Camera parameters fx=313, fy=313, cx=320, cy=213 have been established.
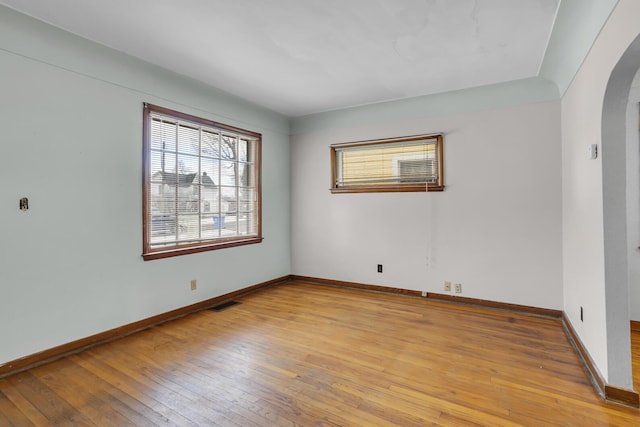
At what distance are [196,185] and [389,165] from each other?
2.51 metres

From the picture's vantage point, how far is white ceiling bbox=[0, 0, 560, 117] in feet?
7.18

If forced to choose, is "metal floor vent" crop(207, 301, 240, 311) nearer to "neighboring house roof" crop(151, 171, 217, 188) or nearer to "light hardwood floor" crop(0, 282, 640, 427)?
"light hardwood floor" crop(0, 282, 640, 427)

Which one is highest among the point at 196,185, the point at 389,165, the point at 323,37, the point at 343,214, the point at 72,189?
the point at 323,37

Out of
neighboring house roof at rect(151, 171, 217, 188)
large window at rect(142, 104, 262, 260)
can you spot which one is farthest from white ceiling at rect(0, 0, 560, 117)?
neighboring house roof at rect(151, 171, 217, 188)

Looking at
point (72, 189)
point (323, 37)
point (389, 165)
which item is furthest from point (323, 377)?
point (389, 165)

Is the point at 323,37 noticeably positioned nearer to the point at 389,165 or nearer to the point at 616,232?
the point at 389,165

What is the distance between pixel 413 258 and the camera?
413 cm

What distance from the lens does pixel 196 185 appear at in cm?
365

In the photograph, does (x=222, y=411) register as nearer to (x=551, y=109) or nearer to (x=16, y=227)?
(x=16, y=227)

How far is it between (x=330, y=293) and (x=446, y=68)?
307 cm

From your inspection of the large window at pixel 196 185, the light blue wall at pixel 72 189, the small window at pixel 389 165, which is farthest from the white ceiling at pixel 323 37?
the small window at pixel 389 165

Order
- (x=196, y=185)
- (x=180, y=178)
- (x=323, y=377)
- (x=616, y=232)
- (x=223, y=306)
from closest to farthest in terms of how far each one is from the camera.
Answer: (x=616, y=232)
(x=323, y=377)
(x=180, y=178)
(x=196, y=185)
(x=223, y=306)

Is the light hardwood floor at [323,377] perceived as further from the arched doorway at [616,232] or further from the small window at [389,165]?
the small window at [389,165]

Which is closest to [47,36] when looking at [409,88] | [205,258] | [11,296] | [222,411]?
[11,296]
